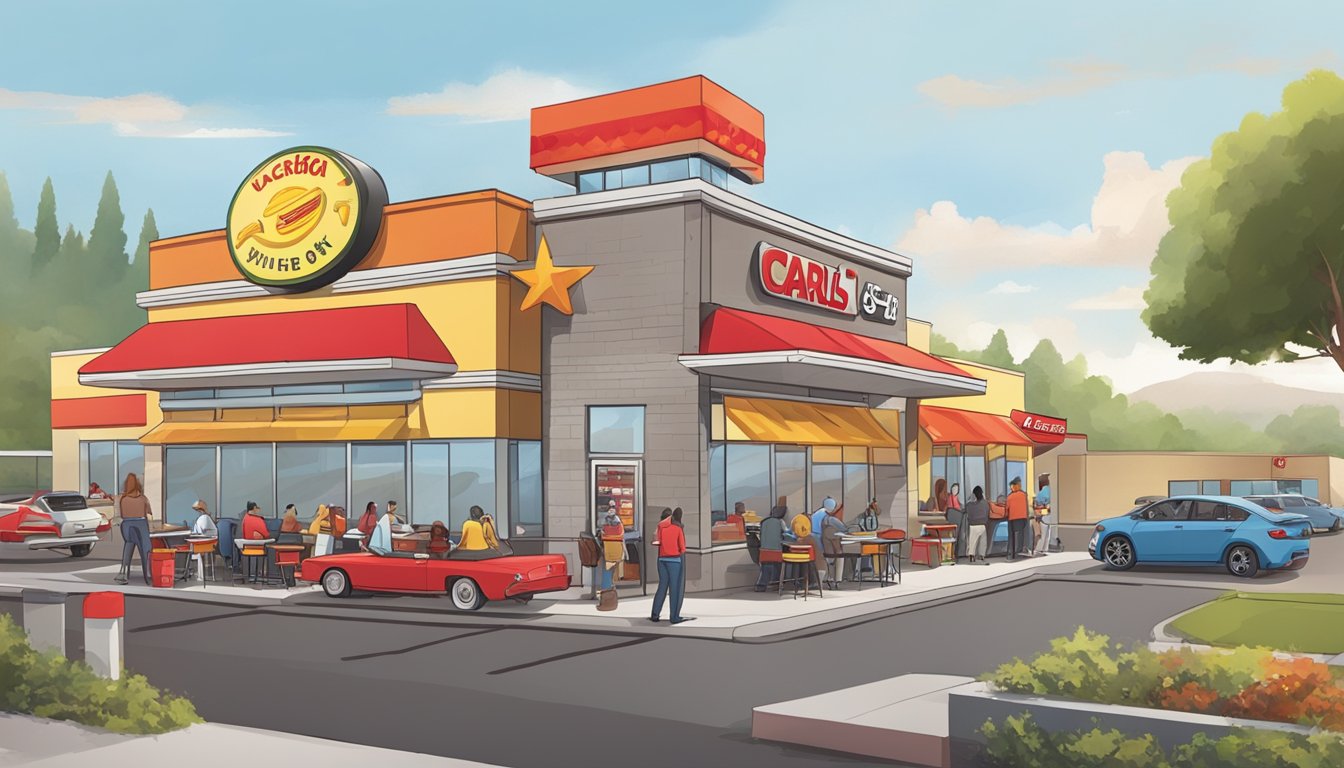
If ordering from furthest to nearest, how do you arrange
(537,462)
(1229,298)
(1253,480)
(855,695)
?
1. (1253,480)
2. (1229,298)
3. (537,462)
4. (855,695)

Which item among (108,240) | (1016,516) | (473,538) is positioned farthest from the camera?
(108,240)

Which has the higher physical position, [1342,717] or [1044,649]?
[1342,717]

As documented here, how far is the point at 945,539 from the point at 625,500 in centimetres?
931

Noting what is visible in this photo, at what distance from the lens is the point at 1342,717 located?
24.6 feet

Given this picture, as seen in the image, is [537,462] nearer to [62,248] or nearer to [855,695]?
[855,695]

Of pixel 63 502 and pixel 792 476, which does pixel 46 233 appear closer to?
pixel 63 502

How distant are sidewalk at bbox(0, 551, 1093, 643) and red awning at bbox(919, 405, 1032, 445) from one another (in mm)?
6693

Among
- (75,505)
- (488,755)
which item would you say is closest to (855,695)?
(488,755)

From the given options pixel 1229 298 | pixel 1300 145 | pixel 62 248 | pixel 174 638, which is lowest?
pixel 174 638

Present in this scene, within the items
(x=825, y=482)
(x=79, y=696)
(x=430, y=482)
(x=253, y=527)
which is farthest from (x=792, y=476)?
(x=79, y=696)

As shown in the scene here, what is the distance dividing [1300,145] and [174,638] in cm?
3491

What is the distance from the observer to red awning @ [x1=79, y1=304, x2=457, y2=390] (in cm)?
2345

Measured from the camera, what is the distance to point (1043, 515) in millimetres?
31250

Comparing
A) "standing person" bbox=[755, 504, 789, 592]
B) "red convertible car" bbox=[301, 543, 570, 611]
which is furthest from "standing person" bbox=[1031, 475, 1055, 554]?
"red convertible car" bbox=[301, 543, 570, 611]
